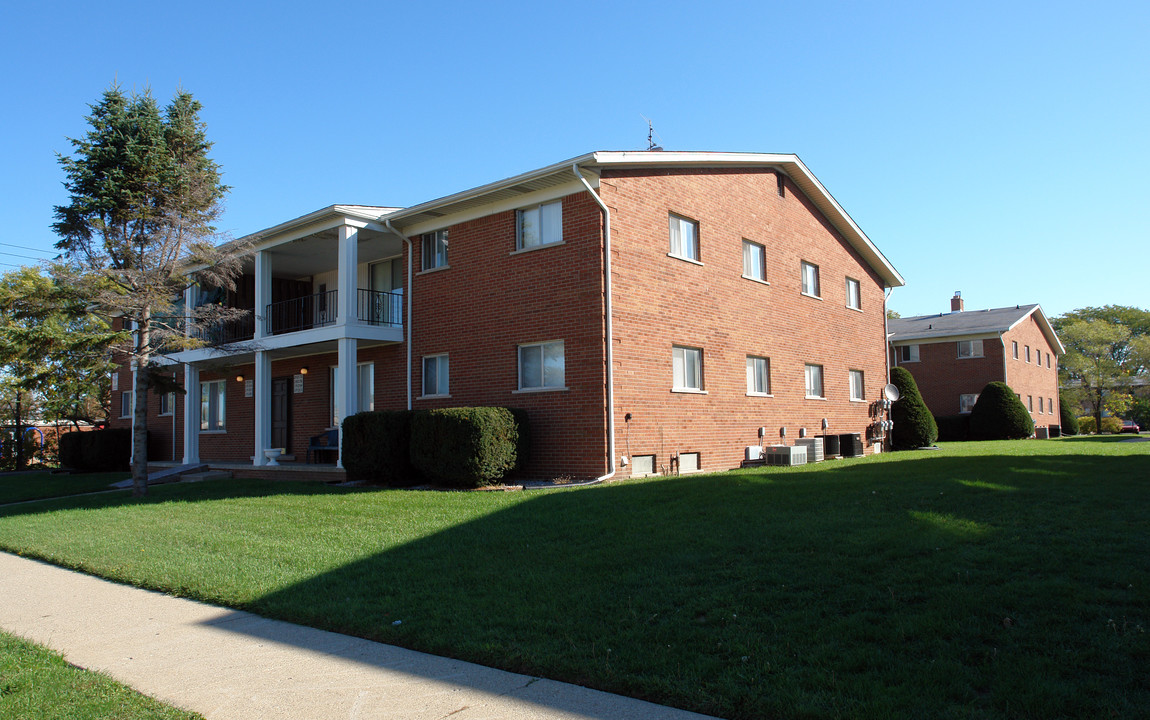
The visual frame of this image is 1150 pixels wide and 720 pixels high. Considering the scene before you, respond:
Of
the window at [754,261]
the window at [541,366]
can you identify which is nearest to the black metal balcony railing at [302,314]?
the window at [541,366]

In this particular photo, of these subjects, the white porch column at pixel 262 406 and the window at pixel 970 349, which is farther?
the window at pixel 970 349

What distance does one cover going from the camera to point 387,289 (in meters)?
20.2

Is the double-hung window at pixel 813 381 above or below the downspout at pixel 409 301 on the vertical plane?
below

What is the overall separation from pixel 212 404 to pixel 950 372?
31.4 m

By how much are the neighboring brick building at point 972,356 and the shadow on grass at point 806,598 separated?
2942 centimetres

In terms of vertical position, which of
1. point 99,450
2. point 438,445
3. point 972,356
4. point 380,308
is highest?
point 380,308

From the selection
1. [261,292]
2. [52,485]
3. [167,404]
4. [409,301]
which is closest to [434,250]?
[409,301]

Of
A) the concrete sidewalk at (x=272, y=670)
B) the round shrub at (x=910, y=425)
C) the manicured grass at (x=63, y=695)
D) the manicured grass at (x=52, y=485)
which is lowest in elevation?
the concrete sidewalk at (x=272, y=670)

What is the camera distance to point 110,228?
631 inches

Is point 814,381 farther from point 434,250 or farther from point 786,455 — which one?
Answer: point 434,250

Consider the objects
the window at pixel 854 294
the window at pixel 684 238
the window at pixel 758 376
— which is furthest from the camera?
the window at pixel 854 294

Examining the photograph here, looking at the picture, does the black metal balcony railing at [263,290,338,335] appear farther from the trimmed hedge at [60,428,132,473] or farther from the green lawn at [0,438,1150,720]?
the green lawn at [0,438,1150,720]

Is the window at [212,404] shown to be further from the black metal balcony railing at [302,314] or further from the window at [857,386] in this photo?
the window at [857,386]

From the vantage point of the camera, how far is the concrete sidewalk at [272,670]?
4262 millimetres
